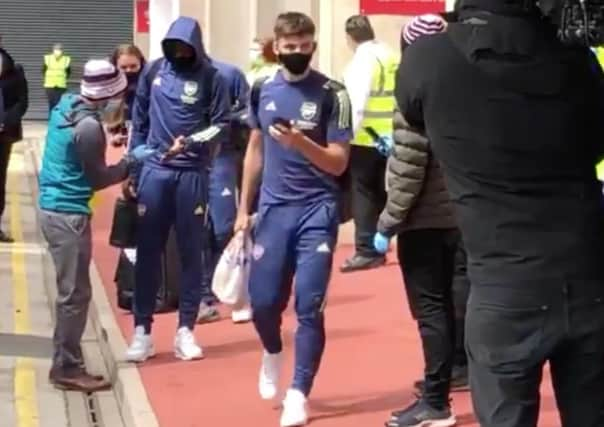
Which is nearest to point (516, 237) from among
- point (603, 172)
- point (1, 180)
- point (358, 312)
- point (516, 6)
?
point (516, 6)

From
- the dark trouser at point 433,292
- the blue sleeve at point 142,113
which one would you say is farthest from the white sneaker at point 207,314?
the dark trouser at point 433,292

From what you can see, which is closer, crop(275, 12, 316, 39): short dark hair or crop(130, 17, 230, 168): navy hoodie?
crop(275, 12, 316, 39): short dark hair

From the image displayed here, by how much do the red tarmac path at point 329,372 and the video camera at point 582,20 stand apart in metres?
3.79

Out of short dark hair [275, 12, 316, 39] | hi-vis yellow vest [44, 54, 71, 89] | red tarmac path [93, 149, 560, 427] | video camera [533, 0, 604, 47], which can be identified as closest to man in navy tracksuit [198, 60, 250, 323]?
red tarmac path [93, 149, 560, 427]

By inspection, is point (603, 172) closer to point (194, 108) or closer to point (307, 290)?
point (307, 290)

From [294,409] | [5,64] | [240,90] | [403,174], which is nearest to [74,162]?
[240,90]

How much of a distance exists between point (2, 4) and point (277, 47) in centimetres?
3749

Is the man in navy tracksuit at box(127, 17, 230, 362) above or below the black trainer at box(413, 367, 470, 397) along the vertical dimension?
above

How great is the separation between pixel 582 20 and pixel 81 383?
6.04 m

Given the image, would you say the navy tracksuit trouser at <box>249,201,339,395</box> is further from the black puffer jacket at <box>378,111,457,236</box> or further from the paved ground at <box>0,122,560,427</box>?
the paved ground at <box>0,122,560,427</box>

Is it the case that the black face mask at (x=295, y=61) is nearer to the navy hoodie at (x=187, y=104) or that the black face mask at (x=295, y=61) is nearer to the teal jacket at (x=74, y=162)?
the teal jacket at (x=74, y=162)

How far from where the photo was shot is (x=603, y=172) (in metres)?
8.40

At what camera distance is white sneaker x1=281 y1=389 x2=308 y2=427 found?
309 inches

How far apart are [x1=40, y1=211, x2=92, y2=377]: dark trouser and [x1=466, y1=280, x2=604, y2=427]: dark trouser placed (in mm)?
4924
